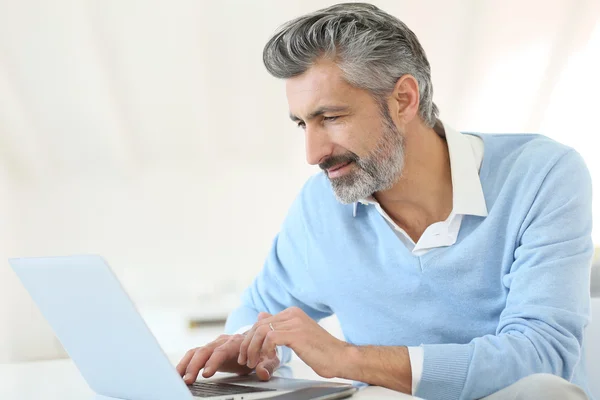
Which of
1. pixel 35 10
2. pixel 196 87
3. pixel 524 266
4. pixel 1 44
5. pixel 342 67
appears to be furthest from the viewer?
pixel 196 87

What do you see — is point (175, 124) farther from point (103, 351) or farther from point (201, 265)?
point (103, 351)

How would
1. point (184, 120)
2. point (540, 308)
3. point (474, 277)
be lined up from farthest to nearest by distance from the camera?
point (184, 120)
point (474, 277)
point (540, 308)

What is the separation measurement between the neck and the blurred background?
2872 millimetres

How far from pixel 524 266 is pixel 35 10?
146 inches

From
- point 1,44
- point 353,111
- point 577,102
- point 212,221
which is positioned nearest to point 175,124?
point 212,221

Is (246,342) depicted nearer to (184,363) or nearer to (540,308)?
(184,363)

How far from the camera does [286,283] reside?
1664mm

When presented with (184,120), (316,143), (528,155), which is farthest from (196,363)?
(184,120)

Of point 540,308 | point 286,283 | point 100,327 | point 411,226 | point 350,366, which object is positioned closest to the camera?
point 100,327

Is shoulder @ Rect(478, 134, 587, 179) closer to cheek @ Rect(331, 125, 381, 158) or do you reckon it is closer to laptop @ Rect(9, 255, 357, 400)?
cheek @ Rect(331, 125, 381, 158)

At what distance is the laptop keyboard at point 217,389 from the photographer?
3.00 ft

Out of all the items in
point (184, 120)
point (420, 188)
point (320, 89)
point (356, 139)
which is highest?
point (320, 89)

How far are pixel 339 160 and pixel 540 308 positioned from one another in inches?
19.4

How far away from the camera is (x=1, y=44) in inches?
175
